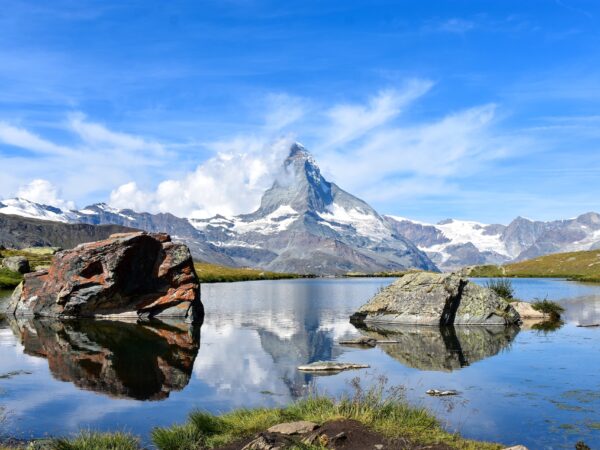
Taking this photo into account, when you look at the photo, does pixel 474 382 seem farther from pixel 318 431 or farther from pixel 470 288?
pixel 470 288

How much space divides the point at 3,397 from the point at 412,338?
30.1 metres

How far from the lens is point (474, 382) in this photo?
92.6 ft

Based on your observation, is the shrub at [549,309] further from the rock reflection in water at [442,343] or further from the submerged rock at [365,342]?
the submerged rock at [365,342]

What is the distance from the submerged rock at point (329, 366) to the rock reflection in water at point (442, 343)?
11.0 feet

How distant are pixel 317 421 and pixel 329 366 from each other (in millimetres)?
13540

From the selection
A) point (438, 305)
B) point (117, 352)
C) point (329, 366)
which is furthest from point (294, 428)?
point (438, 305)

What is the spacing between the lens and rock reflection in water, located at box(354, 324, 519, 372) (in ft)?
112

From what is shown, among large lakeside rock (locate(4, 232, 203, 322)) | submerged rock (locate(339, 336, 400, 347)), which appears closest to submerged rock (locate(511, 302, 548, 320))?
submerged rock (locate(339, 336, 400, 347))

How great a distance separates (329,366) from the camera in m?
31.9

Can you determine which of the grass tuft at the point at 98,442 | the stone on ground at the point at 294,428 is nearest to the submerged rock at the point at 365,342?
the stone on ground at the point at 294,428

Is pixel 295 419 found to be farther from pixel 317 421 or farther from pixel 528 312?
pixel 528 312

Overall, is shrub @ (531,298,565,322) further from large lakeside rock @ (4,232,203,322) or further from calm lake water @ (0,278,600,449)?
large lakeside rock @ (4,232,203,322)

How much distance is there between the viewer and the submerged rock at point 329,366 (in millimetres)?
31562

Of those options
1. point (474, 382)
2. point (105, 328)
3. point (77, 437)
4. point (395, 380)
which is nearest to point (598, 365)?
point (474, 382)
